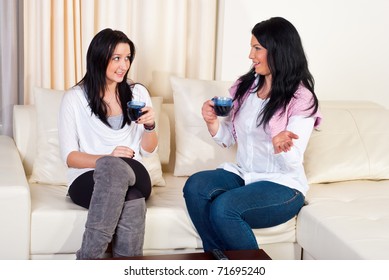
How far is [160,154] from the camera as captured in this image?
326 centimetres

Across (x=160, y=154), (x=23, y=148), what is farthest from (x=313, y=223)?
(x=23, y=148)

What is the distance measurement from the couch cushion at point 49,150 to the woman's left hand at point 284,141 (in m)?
0.74

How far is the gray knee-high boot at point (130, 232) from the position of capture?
2.52 m

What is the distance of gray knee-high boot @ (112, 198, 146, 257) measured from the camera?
2518 millimetres

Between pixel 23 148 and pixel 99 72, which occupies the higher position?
pixel 99 72

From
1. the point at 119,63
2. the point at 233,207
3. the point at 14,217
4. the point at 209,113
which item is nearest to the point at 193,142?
the point at 209,113

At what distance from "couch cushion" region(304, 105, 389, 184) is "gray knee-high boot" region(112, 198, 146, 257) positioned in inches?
36.4

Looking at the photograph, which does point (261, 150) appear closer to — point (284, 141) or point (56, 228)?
point (284, 141)

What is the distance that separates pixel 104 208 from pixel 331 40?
1849 millimetres

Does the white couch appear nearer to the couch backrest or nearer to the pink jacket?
the couch backrest

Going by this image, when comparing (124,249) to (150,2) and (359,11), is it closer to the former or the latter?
(150,2)

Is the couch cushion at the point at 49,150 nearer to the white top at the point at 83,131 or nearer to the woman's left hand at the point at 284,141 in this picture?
the white top at the point at 83,131

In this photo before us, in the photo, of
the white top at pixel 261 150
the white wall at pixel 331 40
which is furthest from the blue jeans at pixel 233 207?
the white wall at pixel 331 40
